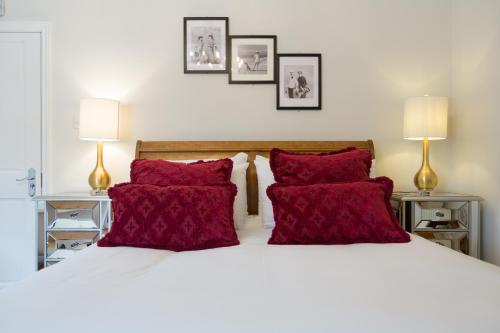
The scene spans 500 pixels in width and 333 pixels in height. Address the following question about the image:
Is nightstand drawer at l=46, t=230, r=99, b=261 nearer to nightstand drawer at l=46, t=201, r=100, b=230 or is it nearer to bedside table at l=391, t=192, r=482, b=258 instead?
nightstand drawer at l=46, t=201, r=100, b=230

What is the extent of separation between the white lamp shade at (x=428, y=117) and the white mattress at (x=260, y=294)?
118cm

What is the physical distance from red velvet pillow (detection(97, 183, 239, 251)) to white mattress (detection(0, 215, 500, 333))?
0.45 feet

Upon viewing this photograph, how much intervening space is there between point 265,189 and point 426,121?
1266mm

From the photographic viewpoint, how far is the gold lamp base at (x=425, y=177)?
7.92 ft

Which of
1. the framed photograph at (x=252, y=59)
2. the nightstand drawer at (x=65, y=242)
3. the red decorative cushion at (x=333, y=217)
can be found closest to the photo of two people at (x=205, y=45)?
the framed photograph at (x=252, y=59)

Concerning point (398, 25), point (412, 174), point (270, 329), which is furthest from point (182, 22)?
point (270, 329)

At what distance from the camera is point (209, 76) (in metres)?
2.62

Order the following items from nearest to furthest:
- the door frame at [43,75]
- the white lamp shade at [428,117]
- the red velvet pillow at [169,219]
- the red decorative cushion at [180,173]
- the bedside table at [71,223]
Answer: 1. the red velvet pillow at [169,219]
2. the red decorative cushion at [180,173]
3. the bedside table at [71,223]
4. the white lamp shade at [428,117]
5. the door frame at [43,75]

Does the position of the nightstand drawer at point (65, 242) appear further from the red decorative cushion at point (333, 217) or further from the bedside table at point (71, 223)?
the red decorative cushion at point (333, 217)

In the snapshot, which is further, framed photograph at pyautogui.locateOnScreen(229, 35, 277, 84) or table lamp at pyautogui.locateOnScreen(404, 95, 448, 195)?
framed photograph at pyautogui.locateOnScreen(229, 35, 277, 84)

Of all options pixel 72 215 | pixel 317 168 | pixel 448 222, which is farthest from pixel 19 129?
pixel 448 222

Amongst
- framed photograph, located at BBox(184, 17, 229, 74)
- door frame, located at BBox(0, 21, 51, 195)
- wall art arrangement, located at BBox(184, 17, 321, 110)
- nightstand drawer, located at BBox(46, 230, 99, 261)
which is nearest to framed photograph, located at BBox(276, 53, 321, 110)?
wall art arrangement, located at BBox(184, 17, 321, 110)

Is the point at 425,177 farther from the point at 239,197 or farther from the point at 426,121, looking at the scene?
the point at 239,197

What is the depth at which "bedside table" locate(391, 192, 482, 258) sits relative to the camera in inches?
89.8
